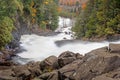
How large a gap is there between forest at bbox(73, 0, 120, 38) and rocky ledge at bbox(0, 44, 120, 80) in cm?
2403

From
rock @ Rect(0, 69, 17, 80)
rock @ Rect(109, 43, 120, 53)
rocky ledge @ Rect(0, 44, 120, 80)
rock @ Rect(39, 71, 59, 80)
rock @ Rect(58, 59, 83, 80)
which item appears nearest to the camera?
rocky ledge @ Rect(0, 44, 120, 80)

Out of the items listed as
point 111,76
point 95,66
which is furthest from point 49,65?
point 111,76

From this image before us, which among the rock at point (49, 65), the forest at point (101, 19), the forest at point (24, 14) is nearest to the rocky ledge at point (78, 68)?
the rock at point (49, 65)

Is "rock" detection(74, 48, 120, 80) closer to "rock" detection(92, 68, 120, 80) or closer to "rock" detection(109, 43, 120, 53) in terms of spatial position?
"rock" detection(92, 68, 120, 80)

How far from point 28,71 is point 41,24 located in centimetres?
5240

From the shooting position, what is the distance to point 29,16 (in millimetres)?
62375

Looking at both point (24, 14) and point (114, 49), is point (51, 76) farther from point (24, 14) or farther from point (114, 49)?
point (24, 14)

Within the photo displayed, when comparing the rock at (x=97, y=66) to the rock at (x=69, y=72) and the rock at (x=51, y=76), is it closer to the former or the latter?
the rock at (x=69, y=72)

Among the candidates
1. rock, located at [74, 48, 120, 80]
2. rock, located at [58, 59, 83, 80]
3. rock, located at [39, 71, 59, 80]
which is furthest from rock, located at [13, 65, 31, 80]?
rock, located at [74, 48, 120, 80]

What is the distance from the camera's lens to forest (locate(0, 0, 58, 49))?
34.2 metres

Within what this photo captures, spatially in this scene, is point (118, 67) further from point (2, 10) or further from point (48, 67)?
point (2, 10)

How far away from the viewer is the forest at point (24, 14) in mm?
34188

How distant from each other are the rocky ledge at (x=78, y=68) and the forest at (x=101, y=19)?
24026 mm

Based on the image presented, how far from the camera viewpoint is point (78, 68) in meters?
17.8
